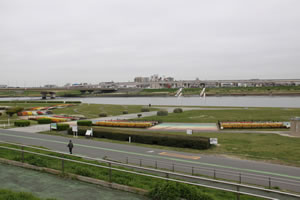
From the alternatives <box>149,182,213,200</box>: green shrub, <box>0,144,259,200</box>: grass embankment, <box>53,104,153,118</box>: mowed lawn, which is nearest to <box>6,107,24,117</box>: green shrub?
<box>53,104,153,118</box>: mowed lawn

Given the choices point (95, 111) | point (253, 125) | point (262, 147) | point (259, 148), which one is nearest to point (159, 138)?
point (259, 148)

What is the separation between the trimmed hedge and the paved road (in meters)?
1.96

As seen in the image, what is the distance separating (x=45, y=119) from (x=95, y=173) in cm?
3455

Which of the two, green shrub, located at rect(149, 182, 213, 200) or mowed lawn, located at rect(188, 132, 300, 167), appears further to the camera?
mowed lawn, located at rect(188, 132, 300, 167)

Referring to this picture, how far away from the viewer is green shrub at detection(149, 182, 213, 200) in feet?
25.1

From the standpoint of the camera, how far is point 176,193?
766 centimetres

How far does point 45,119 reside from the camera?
41.8m

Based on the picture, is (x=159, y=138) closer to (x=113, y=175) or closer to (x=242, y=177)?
(x=242, y=177)

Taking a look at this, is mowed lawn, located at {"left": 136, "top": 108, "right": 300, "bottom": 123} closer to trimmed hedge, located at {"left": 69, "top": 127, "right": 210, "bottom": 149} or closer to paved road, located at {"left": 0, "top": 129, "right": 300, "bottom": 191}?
trimmed hedge, located at {"left": 69, "top": 127, "right": 210, "bottom": 149}

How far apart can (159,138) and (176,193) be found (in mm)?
17237

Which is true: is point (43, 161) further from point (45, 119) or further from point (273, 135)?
point (45, 119)

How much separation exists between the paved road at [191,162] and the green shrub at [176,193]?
692 cm

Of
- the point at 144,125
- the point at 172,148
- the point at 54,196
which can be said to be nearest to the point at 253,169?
the point at 172,148

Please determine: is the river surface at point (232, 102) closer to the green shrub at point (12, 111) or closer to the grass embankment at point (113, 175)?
the green shrub at point (12, 111)
